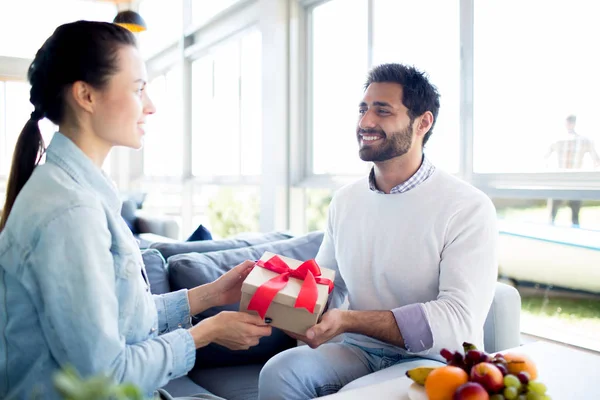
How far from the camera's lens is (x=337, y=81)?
3.67 meters

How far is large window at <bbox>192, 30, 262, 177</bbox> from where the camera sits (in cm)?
470

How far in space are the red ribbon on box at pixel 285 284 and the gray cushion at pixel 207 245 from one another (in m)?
0.87

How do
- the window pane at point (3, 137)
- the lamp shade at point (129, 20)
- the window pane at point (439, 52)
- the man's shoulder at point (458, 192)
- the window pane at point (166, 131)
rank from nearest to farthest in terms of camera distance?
the man's shoulder at point (458, 192)
the window pane at point (439, 52)
the lamp shade at point (129, 20)
the window pane at point (166, 131)
the window pane at point (3, 137)

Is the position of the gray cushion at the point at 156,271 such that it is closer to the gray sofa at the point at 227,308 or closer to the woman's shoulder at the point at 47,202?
the gray sofa at the point at 227,308

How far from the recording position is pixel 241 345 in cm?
130

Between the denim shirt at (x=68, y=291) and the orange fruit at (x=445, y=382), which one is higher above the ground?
the denim shirt at (x=68, y=291)

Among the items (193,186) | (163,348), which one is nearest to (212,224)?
(193,186)

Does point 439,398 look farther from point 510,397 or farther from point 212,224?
point 212,224

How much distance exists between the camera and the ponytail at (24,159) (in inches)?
46.1

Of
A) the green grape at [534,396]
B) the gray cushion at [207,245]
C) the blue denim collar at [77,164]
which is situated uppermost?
the blue denim collar at [77,164]

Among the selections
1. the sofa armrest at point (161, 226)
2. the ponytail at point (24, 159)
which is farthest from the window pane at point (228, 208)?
the ponytail at point (24, 159)

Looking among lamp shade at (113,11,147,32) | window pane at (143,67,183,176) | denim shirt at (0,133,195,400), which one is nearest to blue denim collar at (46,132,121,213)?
denim shirt at (0,133,195,400)

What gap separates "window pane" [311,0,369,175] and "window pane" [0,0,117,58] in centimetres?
522

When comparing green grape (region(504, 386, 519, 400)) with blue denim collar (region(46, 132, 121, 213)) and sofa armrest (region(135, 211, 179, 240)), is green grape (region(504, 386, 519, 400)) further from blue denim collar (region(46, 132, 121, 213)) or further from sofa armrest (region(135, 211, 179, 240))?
sofa armrest (region(135, 211, 179, 240))
